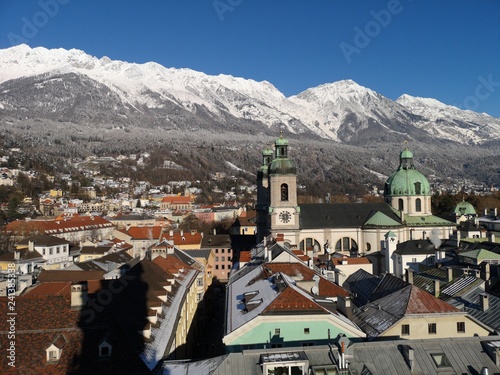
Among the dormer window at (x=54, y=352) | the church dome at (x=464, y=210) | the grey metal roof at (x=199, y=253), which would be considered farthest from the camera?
the church dome at (x=464, y=210)

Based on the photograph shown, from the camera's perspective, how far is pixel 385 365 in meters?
17.2

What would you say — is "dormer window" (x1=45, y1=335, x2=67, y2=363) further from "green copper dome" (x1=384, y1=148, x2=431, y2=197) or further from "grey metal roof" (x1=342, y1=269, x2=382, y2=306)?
"green copper dome" (x1=384, y1=148, x2=431, y2=197)

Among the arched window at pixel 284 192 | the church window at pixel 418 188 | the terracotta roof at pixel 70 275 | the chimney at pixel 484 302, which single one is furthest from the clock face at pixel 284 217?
the chimney at pixel 484 302

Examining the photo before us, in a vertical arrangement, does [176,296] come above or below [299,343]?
above

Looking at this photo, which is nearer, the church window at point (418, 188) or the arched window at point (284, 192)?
the arched window at point (284, 192)

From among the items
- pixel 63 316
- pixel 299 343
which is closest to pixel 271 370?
pixel 299 343

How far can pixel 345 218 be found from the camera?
224 feet

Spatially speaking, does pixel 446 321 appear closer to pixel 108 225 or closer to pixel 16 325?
pixel 16 325

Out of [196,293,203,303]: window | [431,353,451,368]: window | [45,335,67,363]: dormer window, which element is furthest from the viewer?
[196,293,203,303]: window

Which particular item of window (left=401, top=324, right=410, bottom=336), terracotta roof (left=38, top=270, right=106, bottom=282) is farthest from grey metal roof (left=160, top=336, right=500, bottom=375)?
terracotta roof (left=38, top=270, right=106, bottom=282)

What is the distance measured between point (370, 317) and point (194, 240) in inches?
2211

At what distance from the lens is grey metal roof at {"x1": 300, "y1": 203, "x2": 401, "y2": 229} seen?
220 ft

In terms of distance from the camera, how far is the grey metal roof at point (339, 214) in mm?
67125

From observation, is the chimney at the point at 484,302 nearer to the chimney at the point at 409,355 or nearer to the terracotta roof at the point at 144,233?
the chimney at the point at 409,355
